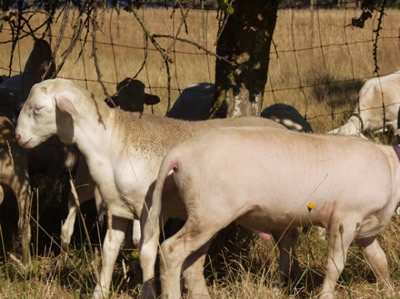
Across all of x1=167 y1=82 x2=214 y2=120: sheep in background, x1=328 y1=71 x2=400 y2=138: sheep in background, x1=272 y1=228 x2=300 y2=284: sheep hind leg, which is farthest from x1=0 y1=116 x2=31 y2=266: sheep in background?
x1=328 y1=71 x2=400 y2=138: sheep in background

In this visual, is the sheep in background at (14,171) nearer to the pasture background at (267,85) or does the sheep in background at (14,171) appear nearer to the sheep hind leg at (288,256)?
the pasture background at (267,85)

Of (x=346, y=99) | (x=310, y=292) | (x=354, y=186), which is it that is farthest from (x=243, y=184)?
(x=346, y=99)

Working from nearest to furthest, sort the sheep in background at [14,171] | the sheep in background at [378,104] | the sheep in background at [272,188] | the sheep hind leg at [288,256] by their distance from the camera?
the sheep in background at [272,188] < the sheep hind leg at [288,256] < the sheep in background at [14,171] < the sheep in background at [378,104]

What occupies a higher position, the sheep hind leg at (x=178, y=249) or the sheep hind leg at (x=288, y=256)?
the sheep hind leg at (x=178, y=249)

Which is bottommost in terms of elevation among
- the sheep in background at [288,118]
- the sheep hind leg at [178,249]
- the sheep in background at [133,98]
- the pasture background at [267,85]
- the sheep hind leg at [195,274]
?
the pasture background at [267,85]

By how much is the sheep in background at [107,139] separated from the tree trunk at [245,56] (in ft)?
3.77

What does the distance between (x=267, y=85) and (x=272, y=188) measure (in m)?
9.63

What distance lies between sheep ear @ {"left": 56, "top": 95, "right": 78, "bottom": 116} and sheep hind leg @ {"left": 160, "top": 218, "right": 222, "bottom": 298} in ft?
3.53

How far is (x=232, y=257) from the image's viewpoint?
615 cm

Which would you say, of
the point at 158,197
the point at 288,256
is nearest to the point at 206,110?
the point at 288,256

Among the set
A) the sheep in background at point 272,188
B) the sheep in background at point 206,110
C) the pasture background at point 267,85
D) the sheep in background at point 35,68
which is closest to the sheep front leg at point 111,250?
the pasture background at point 267,85

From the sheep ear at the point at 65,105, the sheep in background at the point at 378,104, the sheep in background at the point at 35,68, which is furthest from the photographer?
the sheep in background at the point at 378,104

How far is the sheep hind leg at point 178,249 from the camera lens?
475 cm

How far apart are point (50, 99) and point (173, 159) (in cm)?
100
